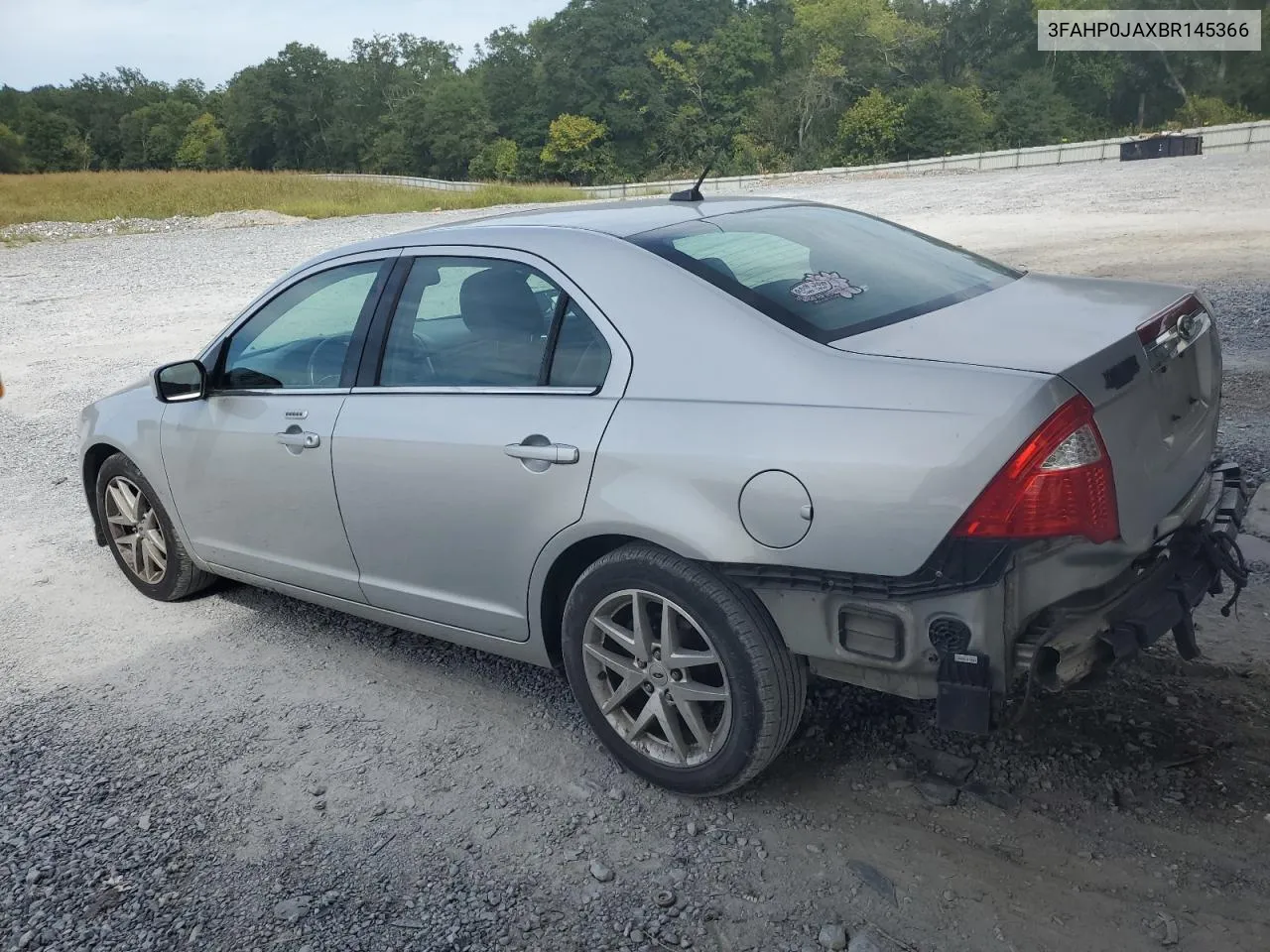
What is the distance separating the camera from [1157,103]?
221ft

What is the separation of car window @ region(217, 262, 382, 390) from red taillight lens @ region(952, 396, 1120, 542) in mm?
2400

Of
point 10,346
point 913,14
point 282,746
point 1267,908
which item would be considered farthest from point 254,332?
point 913,14

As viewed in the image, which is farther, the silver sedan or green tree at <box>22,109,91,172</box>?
green tree at <box>22,109,91,172</box>

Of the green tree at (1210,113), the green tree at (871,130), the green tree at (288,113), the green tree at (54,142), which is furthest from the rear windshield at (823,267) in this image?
the green tree at (54,142)

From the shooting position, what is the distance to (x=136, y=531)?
4934 mm

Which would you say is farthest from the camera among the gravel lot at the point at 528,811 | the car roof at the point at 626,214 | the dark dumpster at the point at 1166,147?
the dark dumpster at the point at 1166,147

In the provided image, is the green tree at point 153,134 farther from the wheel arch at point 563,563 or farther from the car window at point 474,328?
the wheel arch at point 563,563

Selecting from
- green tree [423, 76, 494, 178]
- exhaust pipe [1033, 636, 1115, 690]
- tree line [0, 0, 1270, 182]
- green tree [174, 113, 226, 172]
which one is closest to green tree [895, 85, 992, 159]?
tree line [0, 0, 1270, 182]

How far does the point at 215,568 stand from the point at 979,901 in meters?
3.38

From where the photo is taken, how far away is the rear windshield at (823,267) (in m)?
2.95

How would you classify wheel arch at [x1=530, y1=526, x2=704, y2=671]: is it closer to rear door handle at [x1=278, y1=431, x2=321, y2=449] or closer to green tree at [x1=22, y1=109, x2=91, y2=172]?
rear door handle at [x1=278, y1=431, x2=321, y2=449]

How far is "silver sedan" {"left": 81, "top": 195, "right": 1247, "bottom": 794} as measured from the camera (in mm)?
2473

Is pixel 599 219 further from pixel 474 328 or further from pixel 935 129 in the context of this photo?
pixel 935 129

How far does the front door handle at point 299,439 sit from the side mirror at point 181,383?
0.62 meters
